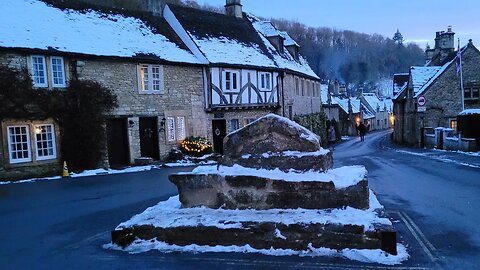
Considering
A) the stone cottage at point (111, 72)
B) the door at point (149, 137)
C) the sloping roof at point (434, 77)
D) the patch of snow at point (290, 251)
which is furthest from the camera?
the sloping roof at point (434, 77)

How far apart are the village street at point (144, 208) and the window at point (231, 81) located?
436 inches

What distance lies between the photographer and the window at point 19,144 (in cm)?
1617

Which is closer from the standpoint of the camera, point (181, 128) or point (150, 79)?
point (150, 79)

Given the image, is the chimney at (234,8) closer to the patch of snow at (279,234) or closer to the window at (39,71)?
the window at (39,71)

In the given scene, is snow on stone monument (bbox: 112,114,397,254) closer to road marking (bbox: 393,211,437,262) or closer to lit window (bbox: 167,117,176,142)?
road marking (bbox: 393,211,437,262)

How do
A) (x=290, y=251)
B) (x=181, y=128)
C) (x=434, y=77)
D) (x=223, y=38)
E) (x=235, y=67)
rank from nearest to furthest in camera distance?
(x=290, y=251) → (x=181, y=128) → (x=235, y=67) → (x=223, y=38) → (x=434, y=77)

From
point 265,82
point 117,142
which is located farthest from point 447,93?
point 117,142

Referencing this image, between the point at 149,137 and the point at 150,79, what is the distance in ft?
10.6

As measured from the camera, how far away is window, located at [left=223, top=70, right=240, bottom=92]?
24.7 metres

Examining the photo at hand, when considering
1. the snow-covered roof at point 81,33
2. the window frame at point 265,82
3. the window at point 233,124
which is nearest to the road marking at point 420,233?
the snow-covered roof at point 81,33

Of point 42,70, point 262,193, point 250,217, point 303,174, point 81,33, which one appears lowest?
point 250,217

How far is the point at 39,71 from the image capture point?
17109mm

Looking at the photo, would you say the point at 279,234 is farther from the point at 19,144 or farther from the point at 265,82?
the point at 265,82

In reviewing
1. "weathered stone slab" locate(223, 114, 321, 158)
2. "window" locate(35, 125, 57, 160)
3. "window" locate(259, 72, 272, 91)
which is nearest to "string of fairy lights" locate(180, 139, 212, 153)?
"window" locate(259, 72, 272, 91)
